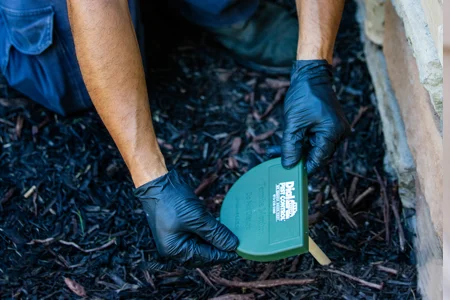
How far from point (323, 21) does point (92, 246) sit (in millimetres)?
1219

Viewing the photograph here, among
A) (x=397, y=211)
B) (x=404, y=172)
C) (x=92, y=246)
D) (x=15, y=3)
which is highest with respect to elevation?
(x=15, y=3)

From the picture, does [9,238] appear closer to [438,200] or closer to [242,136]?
[242,136]

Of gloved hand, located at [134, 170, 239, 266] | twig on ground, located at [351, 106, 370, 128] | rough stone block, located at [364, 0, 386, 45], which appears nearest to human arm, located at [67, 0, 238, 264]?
gloved hand, located at [134, 170, 239, 266]

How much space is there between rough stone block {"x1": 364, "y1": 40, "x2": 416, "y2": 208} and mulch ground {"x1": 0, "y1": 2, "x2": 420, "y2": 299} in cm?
5

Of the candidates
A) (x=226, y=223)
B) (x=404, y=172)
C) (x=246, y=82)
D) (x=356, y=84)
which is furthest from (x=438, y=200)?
(x=246, y=82)

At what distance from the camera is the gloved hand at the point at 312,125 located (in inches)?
84.0

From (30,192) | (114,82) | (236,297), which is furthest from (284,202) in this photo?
(30,192)

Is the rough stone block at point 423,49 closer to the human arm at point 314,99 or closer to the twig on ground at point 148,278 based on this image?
the human arm at point 314,99

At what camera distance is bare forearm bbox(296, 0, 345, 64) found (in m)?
2.31

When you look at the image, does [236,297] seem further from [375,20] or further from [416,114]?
[375,20]

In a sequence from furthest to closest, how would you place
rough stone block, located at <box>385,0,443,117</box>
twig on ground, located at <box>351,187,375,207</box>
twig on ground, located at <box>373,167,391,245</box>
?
twig on ground, located at <box>351,187,375,207</box>, twig on ground, located at <box>373,167,391,245</box>, rough stone block, located at <box>385,0,443,117</box>

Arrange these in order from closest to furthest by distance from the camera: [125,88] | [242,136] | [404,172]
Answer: [125,88], [404,172], [242,136]

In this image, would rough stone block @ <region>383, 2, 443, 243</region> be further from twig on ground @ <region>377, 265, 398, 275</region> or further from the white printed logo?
the white printed logo

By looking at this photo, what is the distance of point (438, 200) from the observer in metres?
2.02
